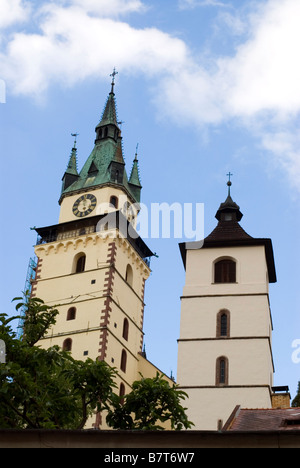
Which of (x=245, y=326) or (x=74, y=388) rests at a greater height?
(x=245, y=326)

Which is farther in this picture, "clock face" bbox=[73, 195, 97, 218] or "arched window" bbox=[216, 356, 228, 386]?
"clock face" bbox=[73, 195, 97, 218]

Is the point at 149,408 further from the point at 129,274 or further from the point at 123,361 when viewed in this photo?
the point at 129,274

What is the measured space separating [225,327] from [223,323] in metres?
0.27

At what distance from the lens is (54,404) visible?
19.2 m

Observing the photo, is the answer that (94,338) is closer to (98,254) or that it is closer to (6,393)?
(98,254)

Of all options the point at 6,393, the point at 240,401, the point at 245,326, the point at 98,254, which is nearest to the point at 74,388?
the point at 6,393

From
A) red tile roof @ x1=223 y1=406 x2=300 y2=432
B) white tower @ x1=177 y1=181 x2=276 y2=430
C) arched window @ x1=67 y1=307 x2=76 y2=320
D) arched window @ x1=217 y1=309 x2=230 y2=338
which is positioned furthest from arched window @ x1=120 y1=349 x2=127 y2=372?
red tile roof @ x1=223 y1=406 x2=300 y2=432

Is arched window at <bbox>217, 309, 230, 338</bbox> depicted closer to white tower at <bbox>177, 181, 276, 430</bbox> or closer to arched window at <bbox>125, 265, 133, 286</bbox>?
white tower at <bbox>177, 181, 276, 430</bbox>

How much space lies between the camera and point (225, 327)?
4103 cm

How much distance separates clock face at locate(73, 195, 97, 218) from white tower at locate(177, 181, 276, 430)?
1664 centimetres

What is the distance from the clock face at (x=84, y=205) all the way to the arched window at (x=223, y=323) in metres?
21.8

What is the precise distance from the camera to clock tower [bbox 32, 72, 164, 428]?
176ft

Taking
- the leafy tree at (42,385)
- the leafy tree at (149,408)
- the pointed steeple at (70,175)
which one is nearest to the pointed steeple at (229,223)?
the pointed steeple at (70,175)
